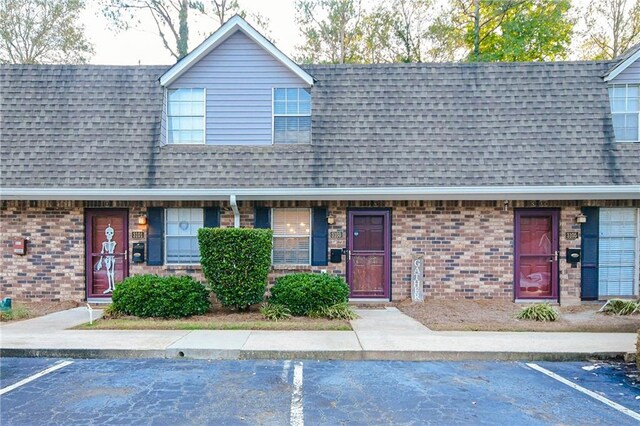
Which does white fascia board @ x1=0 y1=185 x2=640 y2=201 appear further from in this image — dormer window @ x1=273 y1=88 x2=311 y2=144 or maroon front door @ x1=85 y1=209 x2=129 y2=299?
dormer window @ x1=273 y1=88 x2=311 y2=144

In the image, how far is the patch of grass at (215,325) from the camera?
705 cm

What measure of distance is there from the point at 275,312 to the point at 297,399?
3249 millimetres

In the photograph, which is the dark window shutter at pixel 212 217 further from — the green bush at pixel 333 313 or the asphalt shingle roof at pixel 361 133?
the green bush at pixel 333 313

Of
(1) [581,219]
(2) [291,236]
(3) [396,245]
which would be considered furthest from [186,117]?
(1) [581,219]

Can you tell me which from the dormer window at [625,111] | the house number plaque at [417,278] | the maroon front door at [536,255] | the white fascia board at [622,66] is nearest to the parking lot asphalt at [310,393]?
the house number plaque at [417,278]

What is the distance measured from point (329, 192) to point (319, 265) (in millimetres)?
1604

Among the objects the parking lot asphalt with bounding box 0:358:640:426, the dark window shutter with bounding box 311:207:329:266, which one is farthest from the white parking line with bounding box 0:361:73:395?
the dark window shutter with bounding box 311:207:329:266

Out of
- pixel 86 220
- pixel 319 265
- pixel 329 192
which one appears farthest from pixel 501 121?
pixel 86 220

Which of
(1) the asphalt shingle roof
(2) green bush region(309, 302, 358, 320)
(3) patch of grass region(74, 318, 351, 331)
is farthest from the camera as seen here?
(1) the asphalt shingle roof

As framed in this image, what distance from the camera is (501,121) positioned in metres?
9.56

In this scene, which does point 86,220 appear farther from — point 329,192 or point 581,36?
point 581,36

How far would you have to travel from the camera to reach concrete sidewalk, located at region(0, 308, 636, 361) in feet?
19.1

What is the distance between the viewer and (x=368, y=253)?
364 inches

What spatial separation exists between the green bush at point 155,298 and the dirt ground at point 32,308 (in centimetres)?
167
